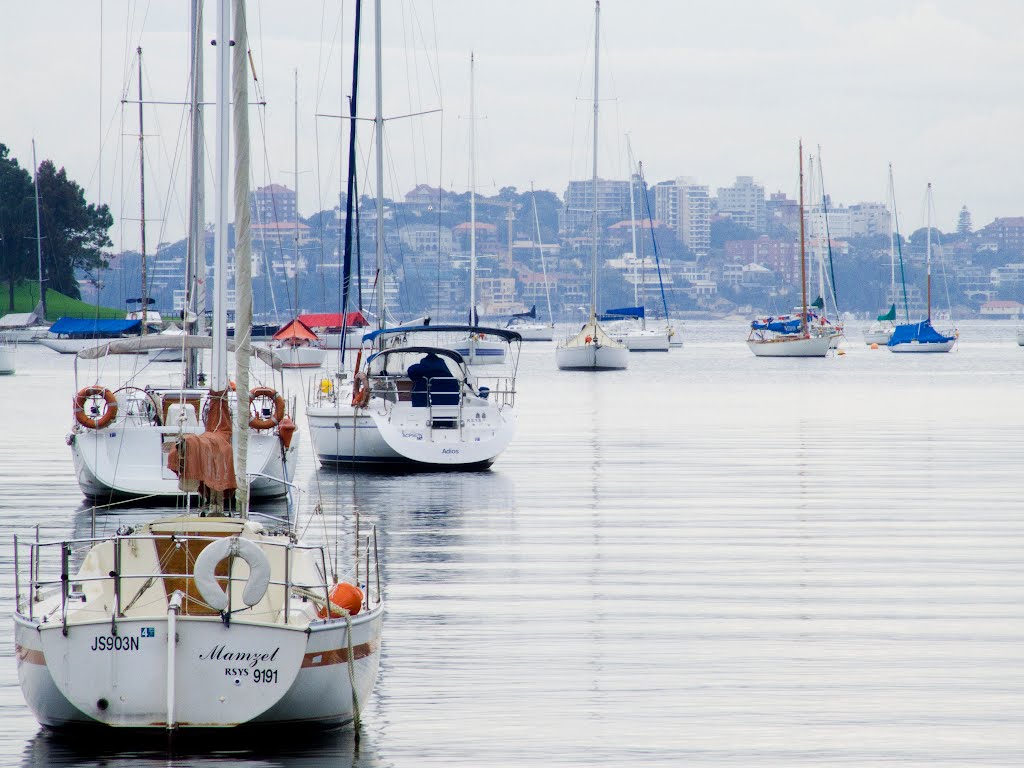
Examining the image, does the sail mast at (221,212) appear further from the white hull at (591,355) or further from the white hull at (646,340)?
the white hull at (646,340)

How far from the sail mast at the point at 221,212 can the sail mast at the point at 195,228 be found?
1042cm

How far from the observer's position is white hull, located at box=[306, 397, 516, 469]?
2897cm

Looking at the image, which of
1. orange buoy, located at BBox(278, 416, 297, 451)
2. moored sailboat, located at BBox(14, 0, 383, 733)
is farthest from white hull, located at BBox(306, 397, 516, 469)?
moored sailboat, located at BBox(14, 0, 383, 733)

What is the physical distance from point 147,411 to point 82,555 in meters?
6.07

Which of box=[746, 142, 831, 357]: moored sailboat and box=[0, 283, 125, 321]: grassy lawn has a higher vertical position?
box=[0, 283, 125, 321]: grassy lawn

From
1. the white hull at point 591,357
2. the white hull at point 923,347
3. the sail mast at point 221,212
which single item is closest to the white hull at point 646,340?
the white hull at point 923,347

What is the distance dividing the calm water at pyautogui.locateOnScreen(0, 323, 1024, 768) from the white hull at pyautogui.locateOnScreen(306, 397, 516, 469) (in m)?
0.54

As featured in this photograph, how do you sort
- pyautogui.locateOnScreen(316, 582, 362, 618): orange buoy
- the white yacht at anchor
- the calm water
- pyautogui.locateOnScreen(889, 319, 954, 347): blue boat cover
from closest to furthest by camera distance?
the calm water → pyautogui.locateOnScreen(316, 582, 362, 618): orange buoy → the white yacht at anchor → pyautogui.locateOnScreen(889, 319, 954, 347): blue boat cover

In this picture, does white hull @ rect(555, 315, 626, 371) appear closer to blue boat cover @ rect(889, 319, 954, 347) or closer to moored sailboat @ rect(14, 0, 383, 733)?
blue boat cover @ rect(889, 319, 954, 347)

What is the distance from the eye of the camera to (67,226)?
136 m

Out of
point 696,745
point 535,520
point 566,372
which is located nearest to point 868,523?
point 535,520

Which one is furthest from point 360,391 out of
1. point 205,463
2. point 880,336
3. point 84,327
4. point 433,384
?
point 880,336

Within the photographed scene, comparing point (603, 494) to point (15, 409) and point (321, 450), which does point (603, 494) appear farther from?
point (15, 409)

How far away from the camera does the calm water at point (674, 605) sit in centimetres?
1109
